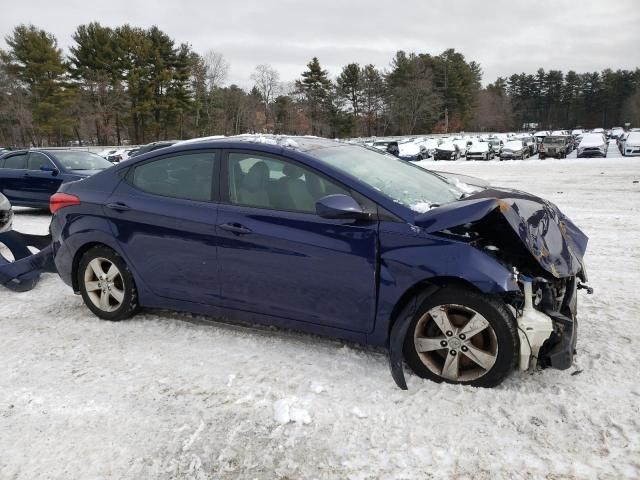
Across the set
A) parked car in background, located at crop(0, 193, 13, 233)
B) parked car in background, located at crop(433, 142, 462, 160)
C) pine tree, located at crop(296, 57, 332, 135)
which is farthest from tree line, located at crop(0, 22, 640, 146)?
parked car in background, located at crop(0, 193, 13, 233)

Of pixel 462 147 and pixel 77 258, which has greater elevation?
pixel 462 147

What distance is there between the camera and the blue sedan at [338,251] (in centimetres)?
284

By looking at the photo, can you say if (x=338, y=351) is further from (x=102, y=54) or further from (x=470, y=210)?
(x=102, y=54)

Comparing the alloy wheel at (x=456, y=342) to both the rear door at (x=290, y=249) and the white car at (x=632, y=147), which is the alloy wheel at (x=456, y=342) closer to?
the rear door at (x=290, y=249)

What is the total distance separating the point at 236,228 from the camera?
3.42 m

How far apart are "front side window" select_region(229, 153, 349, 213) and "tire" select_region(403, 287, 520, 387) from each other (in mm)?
948

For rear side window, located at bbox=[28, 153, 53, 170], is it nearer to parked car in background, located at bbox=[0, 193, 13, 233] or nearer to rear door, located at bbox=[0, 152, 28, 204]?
rear door, located at bbox=[0, 152, 28, 204]

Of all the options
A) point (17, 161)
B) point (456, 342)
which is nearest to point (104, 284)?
point (456, 342)

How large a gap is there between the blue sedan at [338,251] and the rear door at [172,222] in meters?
0.01

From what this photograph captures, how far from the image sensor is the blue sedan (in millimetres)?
2842

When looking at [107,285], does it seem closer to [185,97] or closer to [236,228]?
[236,228]

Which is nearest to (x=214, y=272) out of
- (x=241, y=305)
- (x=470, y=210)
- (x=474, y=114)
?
(x=241, y=305)

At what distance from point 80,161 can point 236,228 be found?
28.6 feet

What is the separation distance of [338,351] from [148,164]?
Result: 2.18 m
